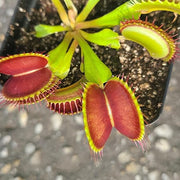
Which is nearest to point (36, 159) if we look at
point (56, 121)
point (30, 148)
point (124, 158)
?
point (30, 148)

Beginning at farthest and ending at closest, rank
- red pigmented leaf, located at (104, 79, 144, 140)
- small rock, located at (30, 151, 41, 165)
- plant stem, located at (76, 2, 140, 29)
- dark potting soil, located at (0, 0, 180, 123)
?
small rock, located at (30, 151, 41, 165) → dark potting soil, located at (0, 0, 180, 123) → plant stem, located at (76, 2, 140, 29) → red pigmented leaf, located at (104, 79, 144, 140)

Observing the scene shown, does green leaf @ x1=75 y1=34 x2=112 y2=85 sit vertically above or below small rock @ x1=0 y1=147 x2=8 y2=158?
above

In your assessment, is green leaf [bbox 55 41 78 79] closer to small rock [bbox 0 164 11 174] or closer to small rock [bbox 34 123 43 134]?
small rock [bbox 34 123 43 134]

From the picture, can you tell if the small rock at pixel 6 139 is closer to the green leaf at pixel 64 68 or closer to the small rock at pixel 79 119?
the small rock at pixel 79 119

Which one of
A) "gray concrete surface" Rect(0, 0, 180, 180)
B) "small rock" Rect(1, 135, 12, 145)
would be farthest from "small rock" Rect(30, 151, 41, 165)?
"small rock" Rect(1, 135, 12, 145)

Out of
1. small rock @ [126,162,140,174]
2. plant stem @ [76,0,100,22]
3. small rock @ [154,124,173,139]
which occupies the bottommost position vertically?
small rock @ [126,162,140,174]

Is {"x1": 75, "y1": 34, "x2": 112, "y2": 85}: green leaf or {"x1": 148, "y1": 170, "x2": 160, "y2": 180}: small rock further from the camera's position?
{"x1": 148, "y1": 170, "x2": 160, "y2": 180}: small rock

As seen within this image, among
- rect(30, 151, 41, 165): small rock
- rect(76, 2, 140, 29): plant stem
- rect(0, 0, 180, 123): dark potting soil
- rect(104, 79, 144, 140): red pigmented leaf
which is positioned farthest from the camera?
rect(30, 151, 41, 165): small rock
